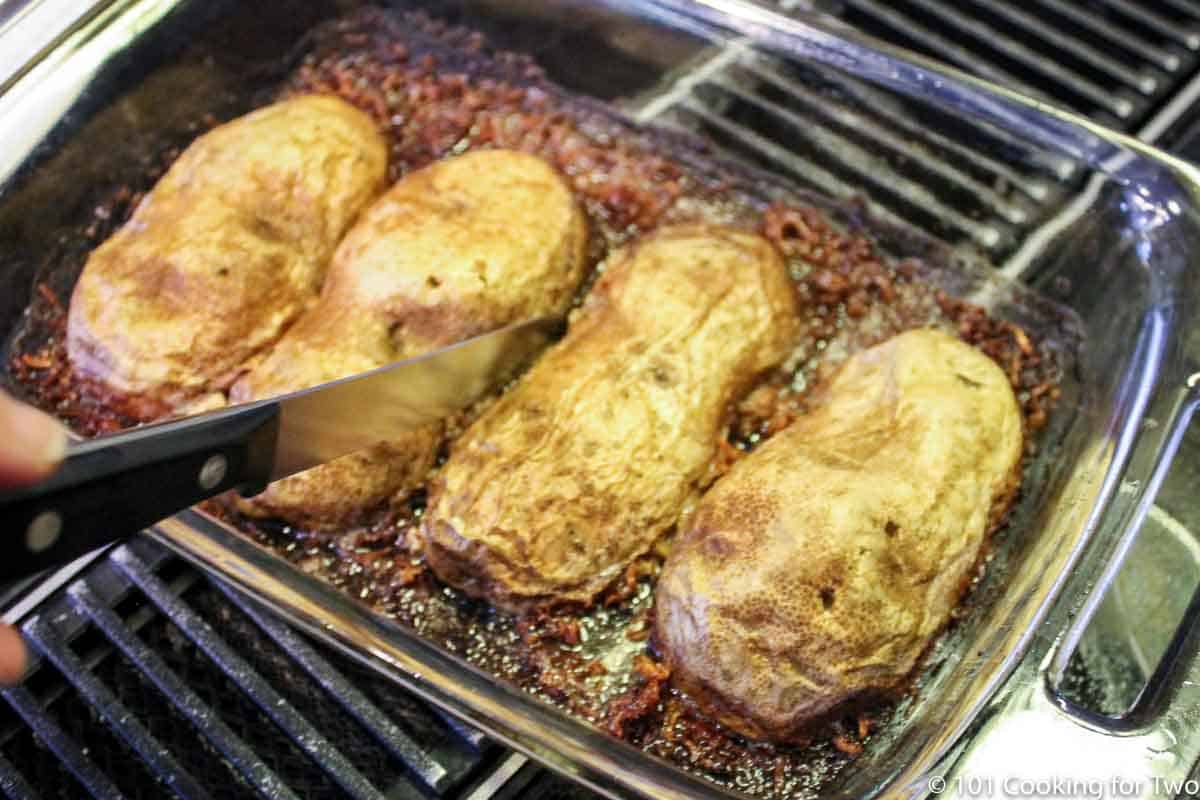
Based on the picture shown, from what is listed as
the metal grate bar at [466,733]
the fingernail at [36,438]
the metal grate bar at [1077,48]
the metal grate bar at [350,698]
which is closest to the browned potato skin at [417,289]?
the metal grate bar at [350,698]

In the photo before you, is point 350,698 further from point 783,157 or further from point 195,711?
point 783,157

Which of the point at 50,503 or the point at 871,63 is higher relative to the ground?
the point at 50,503

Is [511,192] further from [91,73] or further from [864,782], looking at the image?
[864,782]

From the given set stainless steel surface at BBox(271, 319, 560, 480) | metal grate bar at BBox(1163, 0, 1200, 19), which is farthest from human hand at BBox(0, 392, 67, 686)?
metal grate bar at BBox(1163, 0, 1200, 19)

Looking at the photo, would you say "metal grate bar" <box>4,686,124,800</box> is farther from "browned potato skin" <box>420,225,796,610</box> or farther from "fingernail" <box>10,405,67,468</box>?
"fingernail" <box>10,405,67,468</box>

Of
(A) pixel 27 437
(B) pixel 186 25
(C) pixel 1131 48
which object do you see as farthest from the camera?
(C) pixel 1131 48

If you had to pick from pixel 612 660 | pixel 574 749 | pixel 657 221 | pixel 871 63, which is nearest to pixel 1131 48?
pixel 871 63
